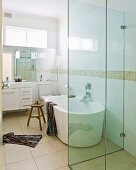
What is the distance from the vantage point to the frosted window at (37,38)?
4590 mm

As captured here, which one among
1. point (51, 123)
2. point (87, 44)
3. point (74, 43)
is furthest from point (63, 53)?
point (51, 123)

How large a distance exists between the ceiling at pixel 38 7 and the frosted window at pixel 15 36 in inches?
18.1

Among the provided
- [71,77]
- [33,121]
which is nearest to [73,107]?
[71,77]

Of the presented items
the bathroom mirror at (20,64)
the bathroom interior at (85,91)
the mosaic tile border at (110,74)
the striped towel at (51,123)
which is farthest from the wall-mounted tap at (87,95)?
the bathroom mirror at (20,64)

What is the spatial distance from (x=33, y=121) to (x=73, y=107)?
1.46m

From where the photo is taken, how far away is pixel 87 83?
319 cm

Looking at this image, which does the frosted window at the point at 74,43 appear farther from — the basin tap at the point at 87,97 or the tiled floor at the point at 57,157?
the tiled floor at the point at 57,157

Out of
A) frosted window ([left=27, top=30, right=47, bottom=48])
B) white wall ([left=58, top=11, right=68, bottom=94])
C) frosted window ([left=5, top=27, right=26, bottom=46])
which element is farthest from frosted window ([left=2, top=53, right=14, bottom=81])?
white wall ([left=58, top=11, right=68, bottom=94])

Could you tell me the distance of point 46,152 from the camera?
98.3 inches

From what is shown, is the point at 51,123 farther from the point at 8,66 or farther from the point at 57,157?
the point at 8,66

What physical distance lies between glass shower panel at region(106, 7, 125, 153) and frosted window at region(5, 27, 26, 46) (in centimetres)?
261

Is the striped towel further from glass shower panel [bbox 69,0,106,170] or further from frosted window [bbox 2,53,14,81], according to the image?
frosted window [bbox 2,53,14,81]

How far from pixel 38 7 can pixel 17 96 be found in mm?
2191

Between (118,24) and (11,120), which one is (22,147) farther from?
(118,24)
